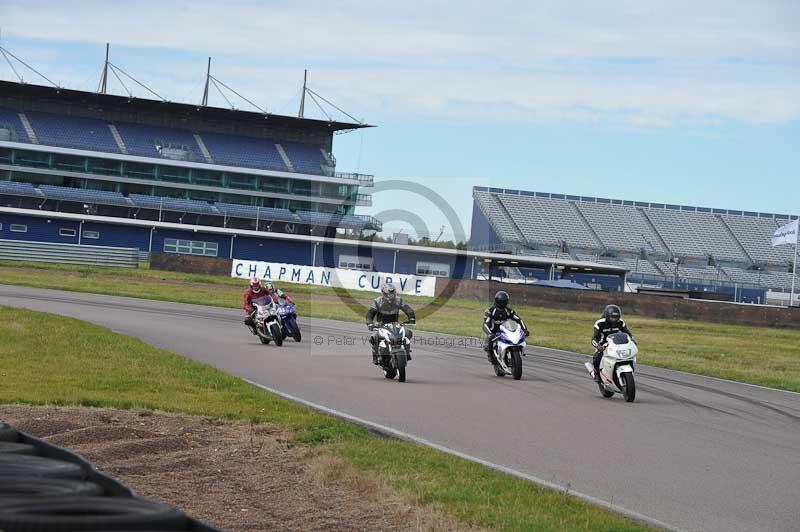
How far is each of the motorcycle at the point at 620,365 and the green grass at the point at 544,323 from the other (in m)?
6.41

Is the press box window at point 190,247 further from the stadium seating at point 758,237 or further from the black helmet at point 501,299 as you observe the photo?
the black helmet at point 501,299

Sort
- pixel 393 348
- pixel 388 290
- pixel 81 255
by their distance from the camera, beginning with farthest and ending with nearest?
pixel 81 255, pixel 388 290, pixel 393 348

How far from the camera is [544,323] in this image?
41156 mm

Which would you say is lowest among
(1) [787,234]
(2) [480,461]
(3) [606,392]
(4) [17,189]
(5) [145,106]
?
(2) [480,461]

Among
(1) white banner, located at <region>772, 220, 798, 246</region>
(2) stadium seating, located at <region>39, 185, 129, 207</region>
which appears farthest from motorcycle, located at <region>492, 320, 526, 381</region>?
(2) stadium seating, located at <region>39, 185, 129, 207</region>

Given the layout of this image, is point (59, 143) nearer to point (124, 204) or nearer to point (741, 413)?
point (124, 204)

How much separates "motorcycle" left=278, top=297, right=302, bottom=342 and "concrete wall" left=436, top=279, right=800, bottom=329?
22848mm

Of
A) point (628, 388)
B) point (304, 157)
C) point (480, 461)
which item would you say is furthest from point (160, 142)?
point (480, 461)

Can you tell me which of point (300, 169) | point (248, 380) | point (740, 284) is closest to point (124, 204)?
point (300, 169)

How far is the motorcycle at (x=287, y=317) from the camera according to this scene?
2484 cm

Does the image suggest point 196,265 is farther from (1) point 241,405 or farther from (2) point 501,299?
(1) point 241,405

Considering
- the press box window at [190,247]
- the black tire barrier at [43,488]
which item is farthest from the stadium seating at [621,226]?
the black tire barrier at [43,488]

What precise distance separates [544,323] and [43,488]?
36929mm

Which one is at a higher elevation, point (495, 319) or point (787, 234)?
point (787, 234)
